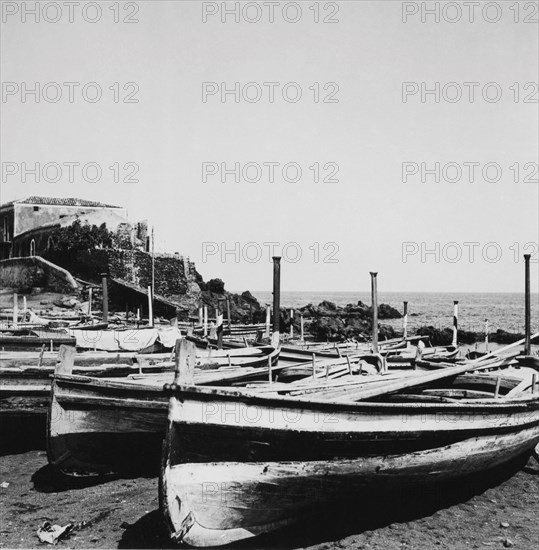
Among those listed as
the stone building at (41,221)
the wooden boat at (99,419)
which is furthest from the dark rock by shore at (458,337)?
the wooden boat at (99,419)

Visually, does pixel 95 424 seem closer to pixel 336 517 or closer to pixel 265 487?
pixel 265 487

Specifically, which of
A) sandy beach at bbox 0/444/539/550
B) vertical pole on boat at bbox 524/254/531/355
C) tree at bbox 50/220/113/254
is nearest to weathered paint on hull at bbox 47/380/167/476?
sandy beach at bbox 0/444/539/550

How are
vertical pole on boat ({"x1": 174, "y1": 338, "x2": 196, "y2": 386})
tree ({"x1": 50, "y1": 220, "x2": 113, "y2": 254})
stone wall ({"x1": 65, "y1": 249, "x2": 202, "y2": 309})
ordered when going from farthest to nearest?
tree ({"x1": 50, "y1": 220, "x2": 113, "y2": 254}), stone wall ({"x1": 65, "y1": 249, "x2": 202, "y2": 309}), vertical pole on boat ({"x1": 174, "y1": 338, "x2": 196, "y2": 386})

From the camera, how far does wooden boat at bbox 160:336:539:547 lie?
702cm

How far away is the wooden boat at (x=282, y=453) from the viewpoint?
7016 millimetres

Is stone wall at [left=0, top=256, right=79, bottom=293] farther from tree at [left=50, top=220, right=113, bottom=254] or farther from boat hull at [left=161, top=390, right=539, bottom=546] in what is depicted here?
boat hull at [left=161, top=390, right=539, bottom=546]

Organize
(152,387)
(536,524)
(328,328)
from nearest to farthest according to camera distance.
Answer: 1. (536,524)
2. (152,387)
3. (328,328)

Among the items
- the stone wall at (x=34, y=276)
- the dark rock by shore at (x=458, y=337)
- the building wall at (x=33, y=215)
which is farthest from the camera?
the building wall at (x=33, y=215)

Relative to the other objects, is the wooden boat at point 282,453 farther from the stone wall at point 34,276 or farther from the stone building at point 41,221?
the stone building at point 41,221

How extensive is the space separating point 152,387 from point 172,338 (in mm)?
8862

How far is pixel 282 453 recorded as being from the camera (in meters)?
7.37

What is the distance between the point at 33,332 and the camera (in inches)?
744

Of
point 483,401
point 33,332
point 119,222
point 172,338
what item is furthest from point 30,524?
point 119,222

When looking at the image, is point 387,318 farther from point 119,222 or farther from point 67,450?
point 67,450
